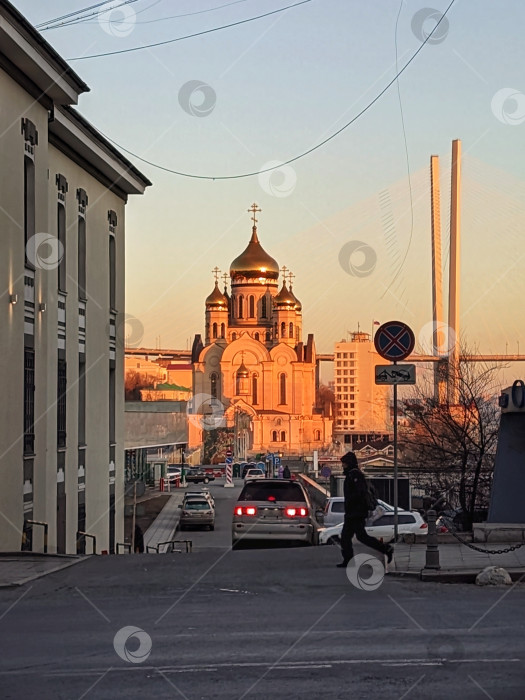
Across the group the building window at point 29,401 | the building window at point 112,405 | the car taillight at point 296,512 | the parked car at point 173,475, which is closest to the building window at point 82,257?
the building window at point 112,405

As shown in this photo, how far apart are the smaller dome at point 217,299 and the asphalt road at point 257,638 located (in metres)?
170

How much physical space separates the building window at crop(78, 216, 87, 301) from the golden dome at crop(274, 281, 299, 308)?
14982cm

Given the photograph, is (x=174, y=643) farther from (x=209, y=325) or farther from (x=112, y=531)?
(x=209, y=325)

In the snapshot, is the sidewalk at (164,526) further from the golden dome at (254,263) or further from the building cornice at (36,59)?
the golden dome at (254,263)

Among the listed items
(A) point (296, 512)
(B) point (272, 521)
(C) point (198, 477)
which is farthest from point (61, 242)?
(C) point (198, 477)

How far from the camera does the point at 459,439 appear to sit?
115 ft

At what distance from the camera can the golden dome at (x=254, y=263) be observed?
6998 inches

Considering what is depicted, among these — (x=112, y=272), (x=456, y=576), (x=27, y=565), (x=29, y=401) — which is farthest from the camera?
(x=112, y=272)

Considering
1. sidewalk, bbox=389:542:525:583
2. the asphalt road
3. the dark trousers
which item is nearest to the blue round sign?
sidewalk, bbox=389:542:525:583

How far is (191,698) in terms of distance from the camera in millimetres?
7652

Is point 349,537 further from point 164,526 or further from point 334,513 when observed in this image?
point 164,526

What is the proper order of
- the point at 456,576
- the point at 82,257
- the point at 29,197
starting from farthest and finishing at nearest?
the point at 82,257 → the point at 29,197 → the point at 456,576

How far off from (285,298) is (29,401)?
156 meters

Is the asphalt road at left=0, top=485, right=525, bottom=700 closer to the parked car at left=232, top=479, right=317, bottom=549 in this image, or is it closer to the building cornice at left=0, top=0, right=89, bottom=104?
the parked car at left=232, top=479, right=317, bottom=549
